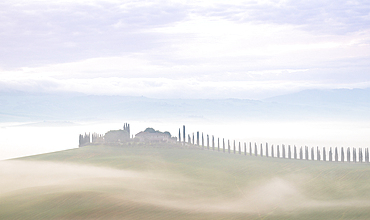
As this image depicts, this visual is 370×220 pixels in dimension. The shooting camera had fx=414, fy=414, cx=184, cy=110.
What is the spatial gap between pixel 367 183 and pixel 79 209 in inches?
1448

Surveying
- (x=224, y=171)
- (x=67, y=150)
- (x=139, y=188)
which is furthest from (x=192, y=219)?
(x=67, y=150)

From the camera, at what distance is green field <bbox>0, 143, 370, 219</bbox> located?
4244 centimetres

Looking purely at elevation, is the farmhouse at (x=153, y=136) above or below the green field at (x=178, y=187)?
above

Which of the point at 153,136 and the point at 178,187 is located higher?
the point at 153,136

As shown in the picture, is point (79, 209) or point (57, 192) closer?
point (79, 209)

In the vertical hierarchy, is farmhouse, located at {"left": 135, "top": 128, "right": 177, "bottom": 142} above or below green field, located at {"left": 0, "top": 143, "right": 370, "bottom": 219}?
above

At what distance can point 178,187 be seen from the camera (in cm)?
5094

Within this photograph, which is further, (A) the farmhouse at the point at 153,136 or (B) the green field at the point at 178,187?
(A) the farmhouse at the point at 153,136

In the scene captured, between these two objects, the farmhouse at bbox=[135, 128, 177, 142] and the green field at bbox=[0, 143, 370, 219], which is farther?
the farmhouse at bbox=[135, 128, 177, 142]

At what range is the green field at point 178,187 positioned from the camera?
4244 centimetres

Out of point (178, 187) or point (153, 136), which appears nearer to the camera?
point (178, 187)

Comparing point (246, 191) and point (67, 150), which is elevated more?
point (67, 150)

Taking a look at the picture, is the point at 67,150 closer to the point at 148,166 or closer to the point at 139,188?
the point at 148,166

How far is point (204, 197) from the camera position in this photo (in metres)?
47.4
